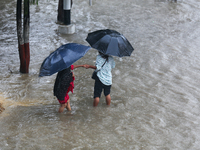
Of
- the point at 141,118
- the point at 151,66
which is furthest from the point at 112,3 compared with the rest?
the point at 141,118

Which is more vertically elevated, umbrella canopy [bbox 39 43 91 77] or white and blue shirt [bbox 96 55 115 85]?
umbrella canopy [bbox 39 43 91 77]

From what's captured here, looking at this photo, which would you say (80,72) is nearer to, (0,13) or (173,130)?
(173,130)

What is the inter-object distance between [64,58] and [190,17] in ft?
32.3

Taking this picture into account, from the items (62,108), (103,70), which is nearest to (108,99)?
(103,70)

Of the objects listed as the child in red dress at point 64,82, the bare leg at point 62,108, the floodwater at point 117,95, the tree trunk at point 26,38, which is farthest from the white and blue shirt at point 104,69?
the tree trunk at point 26,38

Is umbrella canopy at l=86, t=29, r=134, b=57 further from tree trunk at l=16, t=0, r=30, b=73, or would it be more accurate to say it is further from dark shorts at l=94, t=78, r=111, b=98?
tree trunk at l=16, t=0, r=30, b=73

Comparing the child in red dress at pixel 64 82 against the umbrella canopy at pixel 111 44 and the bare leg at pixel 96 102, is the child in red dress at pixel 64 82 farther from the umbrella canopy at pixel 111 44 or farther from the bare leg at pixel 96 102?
the bare leg at pixel 96 102

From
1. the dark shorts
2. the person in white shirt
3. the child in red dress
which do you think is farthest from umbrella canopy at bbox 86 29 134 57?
the dark shorts

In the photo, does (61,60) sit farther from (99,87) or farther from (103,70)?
(99,87)

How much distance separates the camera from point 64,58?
167 inches

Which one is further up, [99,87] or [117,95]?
[99,87]

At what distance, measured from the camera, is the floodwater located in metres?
4.34

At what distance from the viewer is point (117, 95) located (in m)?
6.00

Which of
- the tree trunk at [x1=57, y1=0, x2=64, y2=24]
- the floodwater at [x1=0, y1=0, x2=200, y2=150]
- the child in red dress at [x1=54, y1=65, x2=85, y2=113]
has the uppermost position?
the tree trunk at [x1=57, y1=0, x2=64, y2=24]
